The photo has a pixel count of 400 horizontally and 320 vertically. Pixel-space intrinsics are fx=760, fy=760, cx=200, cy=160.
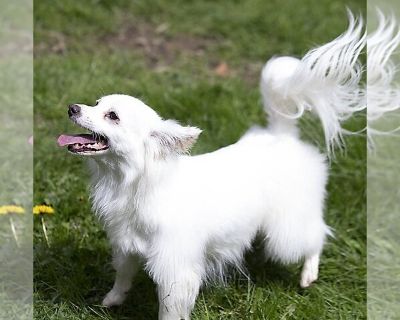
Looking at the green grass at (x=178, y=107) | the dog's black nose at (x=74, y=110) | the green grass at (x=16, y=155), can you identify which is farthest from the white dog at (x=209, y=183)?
the green grass at (x=16, y=155)

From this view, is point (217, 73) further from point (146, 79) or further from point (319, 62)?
point (319, 62)

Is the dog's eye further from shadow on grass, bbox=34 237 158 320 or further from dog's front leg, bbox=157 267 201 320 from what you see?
shadow on grass, bbox=34 237 158 320

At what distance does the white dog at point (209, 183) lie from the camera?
8.76ft

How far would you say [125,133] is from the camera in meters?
2.63

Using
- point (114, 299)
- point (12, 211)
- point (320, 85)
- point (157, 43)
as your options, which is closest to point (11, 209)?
point (12, 211)

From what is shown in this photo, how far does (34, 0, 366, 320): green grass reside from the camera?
10.6 ft

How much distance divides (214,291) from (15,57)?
2528 millimetres

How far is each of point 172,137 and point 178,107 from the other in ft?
6.03

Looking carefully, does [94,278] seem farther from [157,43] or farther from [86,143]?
[157,43]

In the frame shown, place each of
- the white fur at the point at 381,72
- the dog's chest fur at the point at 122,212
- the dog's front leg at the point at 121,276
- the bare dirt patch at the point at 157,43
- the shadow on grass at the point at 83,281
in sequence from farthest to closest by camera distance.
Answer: the bare dirt patch at the point at 157,43 < the white fur at the point at 381,72 < the shadow on grass at the point at 83,281 < the dog's front leg at the point at 121,276 < the dog's chest fur at the point at 122,212

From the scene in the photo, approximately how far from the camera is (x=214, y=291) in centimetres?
320

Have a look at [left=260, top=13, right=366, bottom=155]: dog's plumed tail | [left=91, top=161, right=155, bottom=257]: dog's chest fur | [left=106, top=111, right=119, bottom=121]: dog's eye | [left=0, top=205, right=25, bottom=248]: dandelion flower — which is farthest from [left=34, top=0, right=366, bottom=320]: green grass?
[left=106, top=111, right=119, bottom=121]: dog's eye

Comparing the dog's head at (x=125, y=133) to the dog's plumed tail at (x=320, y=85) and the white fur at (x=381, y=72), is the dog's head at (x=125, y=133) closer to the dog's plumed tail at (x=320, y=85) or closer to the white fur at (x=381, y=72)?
the dog's plumed tail at (x=320, y=85)

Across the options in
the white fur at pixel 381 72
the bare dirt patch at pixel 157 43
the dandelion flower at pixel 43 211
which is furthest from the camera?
the bare dirt patch at pixel 157 43
